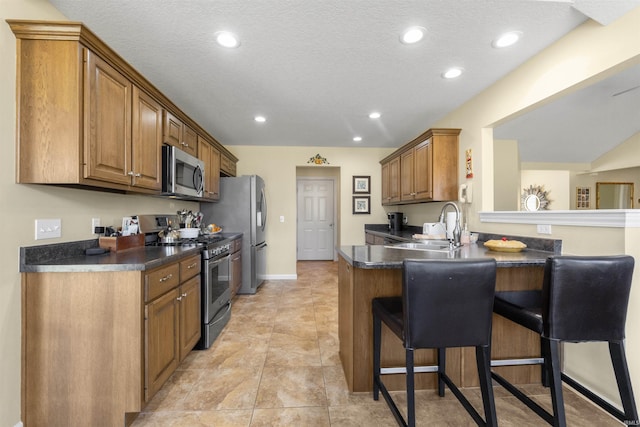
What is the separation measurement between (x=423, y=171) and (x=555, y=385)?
8.51 feet

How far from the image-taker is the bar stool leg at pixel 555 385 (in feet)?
4.15

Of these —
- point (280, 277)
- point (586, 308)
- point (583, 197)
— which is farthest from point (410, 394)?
point (583, 197)

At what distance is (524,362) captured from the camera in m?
1.82

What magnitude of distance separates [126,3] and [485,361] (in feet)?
9.15

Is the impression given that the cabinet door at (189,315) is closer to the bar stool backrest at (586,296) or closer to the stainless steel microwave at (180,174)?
the stainless steel microwave at (180,174)

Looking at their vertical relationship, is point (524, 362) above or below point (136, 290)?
below

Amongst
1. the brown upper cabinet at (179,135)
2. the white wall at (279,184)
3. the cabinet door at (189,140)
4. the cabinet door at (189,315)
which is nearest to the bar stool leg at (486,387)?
the cabinet door at (189,315)

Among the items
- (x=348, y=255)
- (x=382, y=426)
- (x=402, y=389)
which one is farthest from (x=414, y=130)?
(x=382, y=426)

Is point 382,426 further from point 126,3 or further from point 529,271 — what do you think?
point 126,3

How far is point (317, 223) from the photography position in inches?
267

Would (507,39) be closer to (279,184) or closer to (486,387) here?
(486,387)

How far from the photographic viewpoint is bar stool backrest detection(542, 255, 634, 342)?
125 cm

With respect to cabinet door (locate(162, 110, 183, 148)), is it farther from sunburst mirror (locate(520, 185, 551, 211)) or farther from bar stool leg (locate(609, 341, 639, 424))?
sunburst mirror (locate(520, 185, 551, 211))

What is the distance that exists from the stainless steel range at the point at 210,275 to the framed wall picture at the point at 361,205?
2.85 metres
